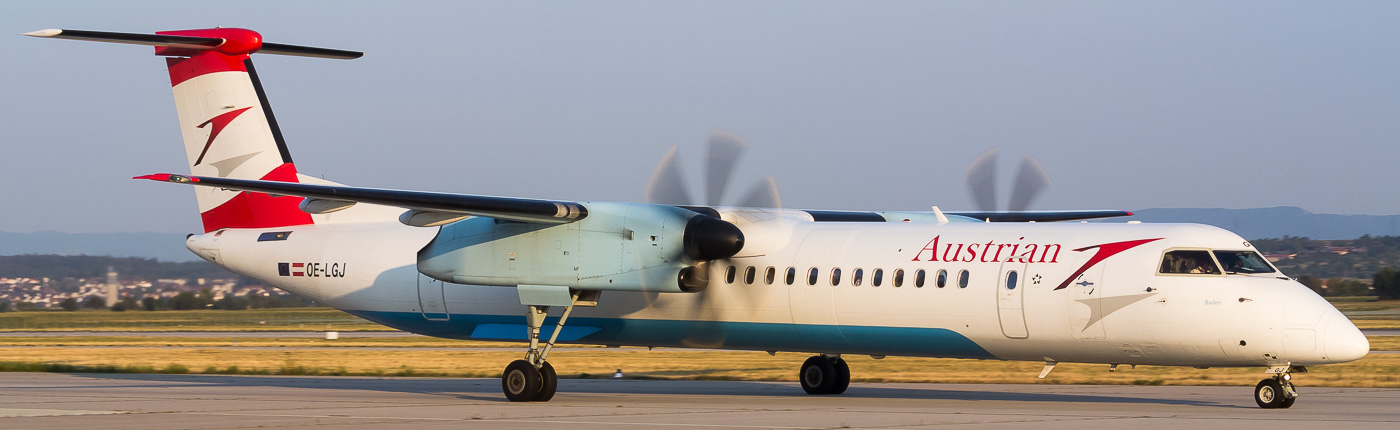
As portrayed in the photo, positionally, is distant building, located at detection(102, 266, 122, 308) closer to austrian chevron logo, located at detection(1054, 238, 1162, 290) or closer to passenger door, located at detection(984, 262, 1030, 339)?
passenger door, located at detection(984, 262, 1030, 339)

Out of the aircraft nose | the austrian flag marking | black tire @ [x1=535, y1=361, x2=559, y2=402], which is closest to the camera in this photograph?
the aircraft nose

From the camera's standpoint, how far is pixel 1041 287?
1512cm

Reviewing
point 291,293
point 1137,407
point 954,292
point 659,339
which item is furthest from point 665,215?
point 291,293

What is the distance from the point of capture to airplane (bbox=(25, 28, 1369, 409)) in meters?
14.6

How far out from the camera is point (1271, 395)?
1463cm

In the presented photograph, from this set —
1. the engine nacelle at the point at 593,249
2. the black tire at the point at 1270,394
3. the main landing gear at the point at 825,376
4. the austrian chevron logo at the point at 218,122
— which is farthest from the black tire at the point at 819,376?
the austrian chevron logo at the point at 218,122

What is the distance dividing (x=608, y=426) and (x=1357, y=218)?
240 feet

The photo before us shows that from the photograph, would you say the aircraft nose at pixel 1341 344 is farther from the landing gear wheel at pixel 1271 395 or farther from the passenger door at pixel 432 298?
the passenger door at pixel 432 298

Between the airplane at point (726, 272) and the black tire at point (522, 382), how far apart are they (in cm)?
3

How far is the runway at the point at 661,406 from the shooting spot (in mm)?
13258

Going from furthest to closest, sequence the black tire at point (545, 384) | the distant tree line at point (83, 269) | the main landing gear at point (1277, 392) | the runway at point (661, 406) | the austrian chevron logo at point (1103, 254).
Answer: the distant tree line at point (83, 269) < the black tire at point (545, 384) < the austrian chevron logo at point (1103, 254) < the main landing gear at point (1277, 392) < the runway at point (661, 406)

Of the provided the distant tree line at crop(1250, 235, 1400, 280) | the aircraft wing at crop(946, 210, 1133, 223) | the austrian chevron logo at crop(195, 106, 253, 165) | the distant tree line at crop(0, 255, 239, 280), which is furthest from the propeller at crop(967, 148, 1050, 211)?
the distant tree line at crop(1250, 235, 1400, 280)

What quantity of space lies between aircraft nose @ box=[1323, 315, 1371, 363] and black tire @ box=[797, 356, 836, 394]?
274 inches

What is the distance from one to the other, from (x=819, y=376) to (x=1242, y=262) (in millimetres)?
6279
